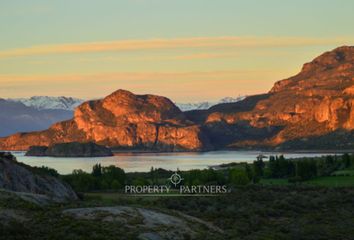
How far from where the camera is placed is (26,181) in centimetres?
6269

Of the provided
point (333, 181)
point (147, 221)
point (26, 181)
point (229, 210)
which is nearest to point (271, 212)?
point (229, 210)

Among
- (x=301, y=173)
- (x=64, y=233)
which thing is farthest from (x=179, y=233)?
(x=301, y=173)

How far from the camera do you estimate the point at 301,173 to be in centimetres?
12581

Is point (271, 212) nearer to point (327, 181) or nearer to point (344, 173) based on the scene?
point (327, 181)

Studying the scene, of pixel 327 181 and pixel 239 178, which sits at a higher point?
pixel 239 178

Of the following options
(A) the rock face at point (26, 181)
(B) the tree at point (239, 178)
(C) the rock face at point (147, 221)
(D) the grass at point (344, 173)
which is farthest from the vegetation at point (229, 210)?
(A) the rock face at point (26, 181)

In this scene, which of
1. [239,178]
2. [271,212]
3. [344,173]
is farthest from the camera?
[344,173]

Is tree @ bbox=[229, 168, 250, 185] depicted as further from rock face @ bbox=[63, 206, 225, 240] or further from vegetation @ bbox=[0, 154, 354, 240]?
rock face @ bbox=[63, 206, 225, 240]

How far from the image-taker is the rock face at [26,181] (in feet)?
199

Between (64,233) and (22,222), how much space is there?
2.40 m

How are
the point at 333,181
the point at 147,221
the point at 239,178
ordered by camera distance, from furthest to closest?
the point at 333,181 < the point at 239,178 < the point at 147,221

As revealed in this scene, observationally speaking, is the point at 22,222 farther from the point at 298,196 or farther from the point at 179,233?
the point at 298,196

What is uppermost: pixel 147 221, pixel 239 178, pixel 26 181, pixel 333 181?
pixel 26 181

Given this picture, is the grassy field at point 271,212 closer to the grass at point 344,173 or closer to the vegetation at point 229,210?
the vegetation at point 229,210
